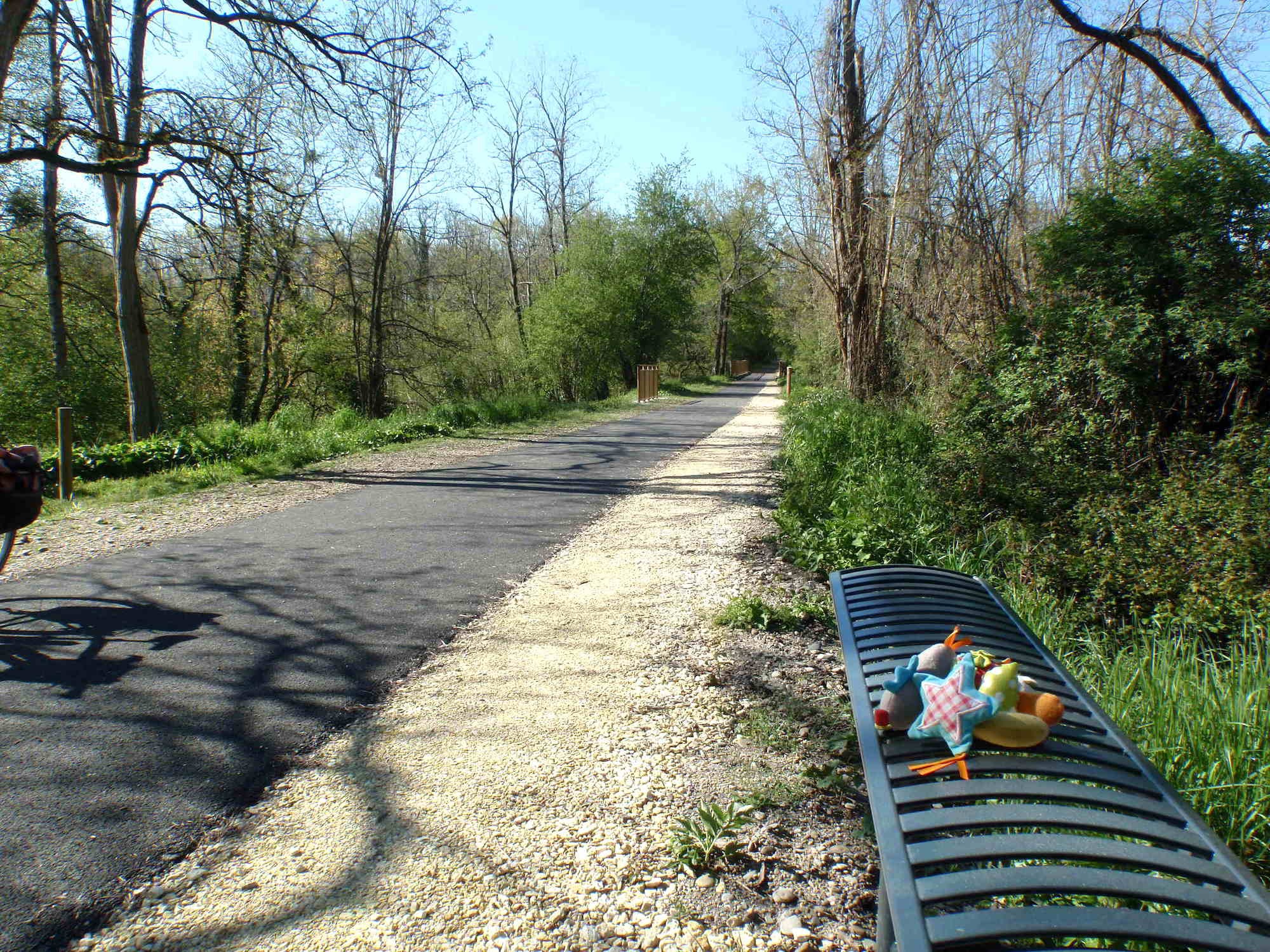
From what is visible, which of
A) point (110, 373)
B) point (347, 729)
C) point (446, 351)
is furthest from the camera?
point (446, 351)

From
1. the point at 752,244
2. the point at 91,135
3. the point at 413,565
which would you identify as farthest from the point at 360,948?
the point at 752,244

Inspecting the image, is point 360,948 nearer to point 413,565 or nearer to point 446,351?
point 413,565

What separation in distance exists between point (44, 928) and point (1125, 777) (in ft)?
10.2

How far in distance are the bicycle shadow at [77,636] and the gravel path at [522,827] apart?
5.00 feet

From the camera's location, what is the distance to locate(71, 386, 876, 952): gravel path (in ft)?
7.73

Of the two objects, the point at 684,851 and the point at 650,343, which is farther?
the point at 650,343

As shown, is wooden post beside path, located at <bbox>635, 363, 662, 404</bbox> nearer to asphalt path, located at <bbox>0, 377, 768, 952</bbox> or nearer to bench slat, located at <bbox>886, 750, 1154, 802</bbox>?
asphalt path, located at <bbox>0, 377, 768, 952</bbox>

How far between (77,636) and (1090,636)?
593 centimetres

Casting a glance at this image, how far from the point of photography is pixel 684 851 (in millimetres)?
2697

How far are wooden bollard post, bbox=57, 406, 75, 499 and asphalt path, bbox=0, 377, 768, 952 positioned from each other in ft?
9.48

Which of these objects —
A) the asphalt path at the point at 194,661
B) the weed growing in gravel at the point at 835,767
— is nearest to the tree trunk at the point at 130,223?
the asphalt path at the point at 194,661

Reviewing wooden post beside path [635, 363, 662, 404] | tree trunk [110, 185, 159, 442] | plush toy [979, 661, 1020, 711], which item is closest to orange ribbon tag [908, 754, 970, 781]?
plush toy [979, 661, 1020, 711]

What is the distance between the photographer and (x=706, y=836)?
274 cm

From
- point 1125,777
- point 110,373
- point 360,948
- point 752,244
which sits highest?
point 752,244
